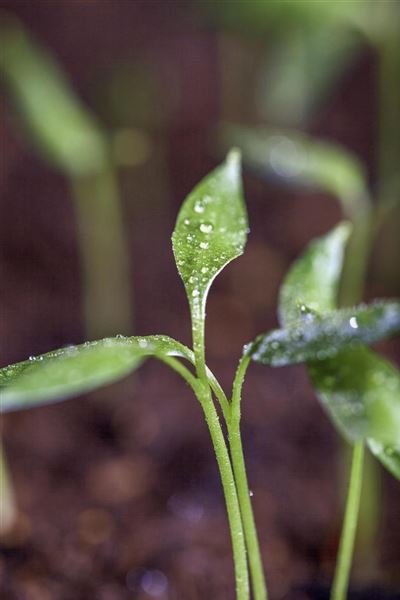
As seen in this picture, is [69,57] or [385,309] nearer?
[385,309]

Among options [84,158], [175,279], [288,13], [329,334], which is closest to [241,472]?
[329,334]

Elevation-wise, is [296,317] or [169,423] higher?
[296,317]

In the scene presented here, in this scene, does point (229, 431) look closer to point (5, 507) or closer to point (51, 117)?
point (5, 507)

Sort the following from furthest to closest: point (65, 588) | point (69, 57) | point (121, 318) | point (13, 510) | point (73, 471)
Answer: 1. point (69, 57)
2. point (121, 318)
3. point (73, 471)
4. point (13, 510)
5. point (65, 588)

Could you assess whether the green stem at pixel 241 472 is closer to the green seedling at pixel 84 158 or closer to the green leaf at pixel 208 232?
the green leaf at pixel 208 232

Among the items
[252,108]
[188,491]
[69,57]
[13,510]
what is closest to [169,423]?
[188,491]

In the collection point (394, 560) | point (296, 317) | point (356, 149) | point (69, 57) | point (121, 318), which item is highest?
point (69, 57)

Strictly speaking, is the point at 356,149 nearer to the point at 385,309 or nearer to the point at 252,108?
the point at 252,108

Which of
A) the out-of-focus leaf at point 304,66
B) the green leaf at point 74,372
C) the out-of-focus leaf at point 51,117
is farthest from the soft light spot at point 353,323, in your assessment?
the out-of-focus leaf at point 304,66
